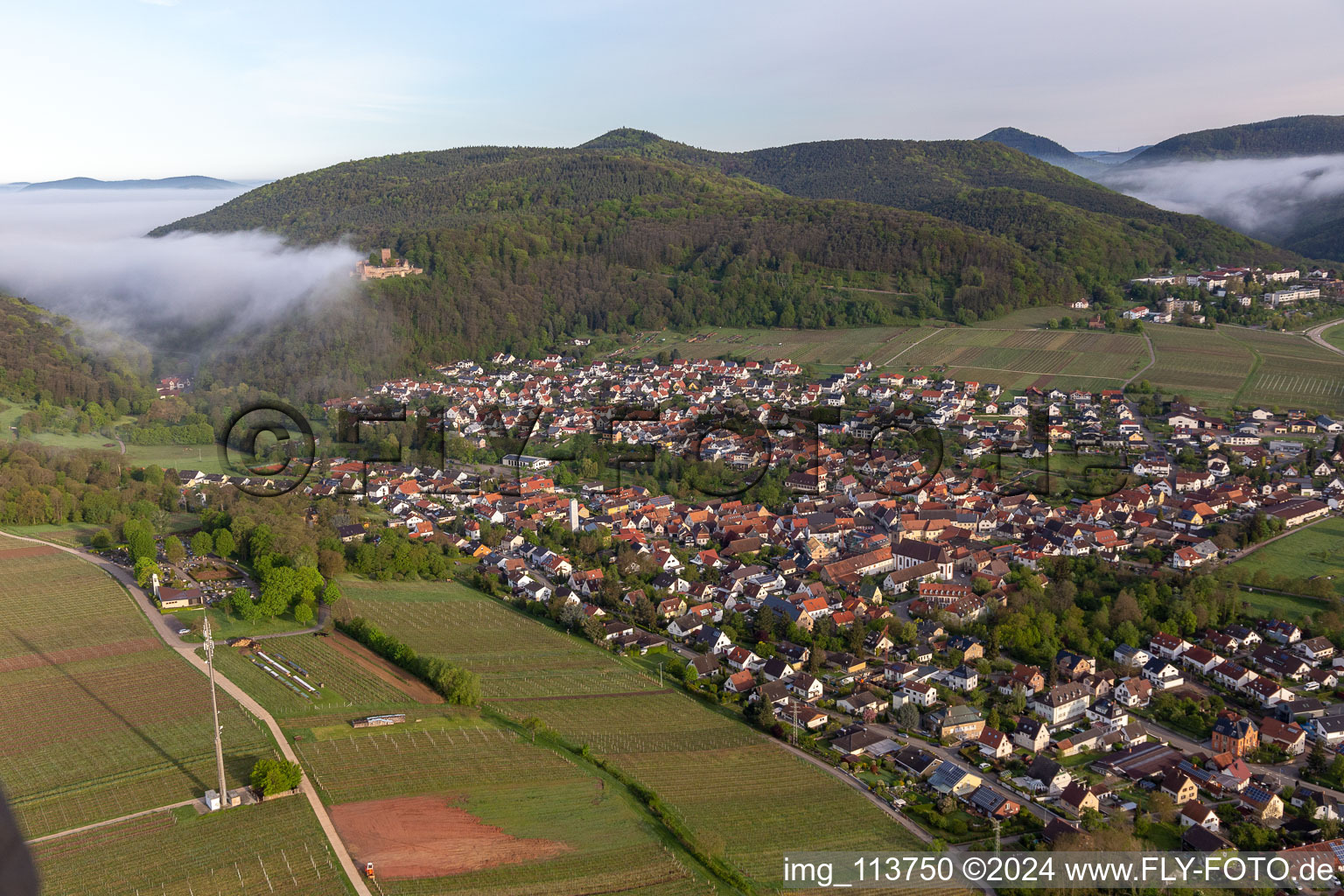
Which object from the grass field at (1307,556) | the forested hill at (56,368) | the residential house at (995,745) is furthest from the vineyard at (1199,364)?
the forested hill at (56,368)

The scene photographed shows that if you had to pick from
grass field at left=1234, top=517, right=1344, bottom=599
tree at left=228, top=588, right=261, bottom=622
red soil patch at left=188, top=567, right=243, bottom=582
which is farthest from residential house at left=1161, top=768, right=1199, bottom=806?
red soil patch at left=188, top=567, right=243, bottom=582

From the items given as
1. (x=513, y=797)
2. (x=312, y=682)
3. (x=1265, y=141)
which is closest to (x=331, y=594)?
(x=312, y=682)

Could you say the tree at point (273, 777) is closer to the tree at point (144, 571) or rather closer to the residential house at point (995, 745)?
the tree at point (144, 571)

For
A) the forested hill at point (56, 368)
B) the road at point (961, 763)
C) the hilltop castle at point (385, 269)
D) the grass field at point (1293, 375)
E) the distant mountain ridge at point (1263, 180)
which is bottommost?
the road at point (961, 763)

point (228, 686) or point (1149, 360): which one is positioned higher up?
point (1149, 360)

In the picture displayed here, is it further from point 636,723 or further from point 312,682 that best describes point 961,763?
point 312,682

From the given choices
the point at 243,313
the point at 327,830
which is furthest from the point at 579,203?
the point at 327,830

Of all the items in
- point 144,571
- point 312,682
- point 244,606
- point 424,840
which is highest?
point 144,571

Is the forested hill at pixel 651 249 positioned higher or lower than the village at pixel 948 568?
higher
